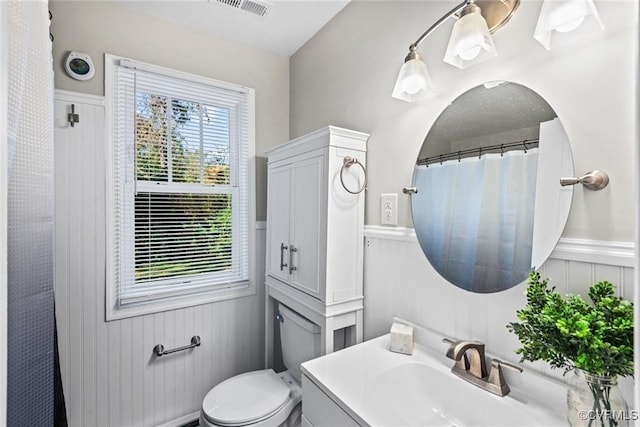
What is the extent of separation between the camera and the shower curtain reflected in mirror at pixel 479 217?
3.03ft

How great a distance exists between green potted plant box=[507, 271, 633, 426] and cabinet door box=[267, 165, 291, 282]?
1.16 meters

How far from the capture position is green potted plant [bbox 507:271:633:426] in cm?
62

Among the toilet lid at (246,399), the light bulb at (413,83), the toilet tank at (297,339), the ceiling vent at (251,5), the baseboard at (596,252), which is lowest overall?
the toilet lid at (246,399)

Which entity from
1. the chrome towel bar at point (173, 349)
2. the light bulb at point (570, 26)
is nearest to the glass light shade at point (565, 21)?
the light bulb at point (570, 26)

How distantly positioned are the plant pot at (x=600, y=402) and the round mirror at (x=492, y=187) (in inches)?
Result: 12.3

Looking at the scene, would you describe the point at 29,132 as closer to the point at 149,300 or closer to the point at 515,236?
the point at 515,236

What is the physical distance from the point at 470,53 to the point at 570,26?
0.26m

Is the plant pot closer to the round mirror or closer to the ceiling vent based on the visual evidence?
the round mirror

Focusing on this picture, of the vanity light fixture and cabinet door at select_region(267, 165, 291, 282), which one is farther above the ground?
the vanity light fixture

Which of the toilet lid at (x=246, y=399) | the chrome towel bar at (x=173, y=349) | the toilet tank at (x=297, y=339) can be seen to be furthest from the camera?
the chrome towel bar at (x=173, y=349)

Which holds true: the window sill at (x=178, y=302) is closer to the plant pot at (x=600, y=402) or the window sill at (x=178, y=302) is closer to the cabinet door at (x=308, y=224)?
the cabinet door at (x=308, y=224)

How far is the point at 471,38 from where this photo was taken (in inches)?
35.5

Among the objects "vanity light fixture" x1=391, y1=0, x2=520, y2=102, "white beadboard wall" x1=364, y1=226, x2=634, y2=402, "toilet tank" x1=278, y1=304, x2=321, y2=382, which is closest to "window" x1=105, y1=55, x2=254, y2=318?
"toilet tank" x1=278, y1=304, x2=321, y2=382

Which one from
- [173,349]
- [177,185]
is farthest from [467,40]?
[173,349]
